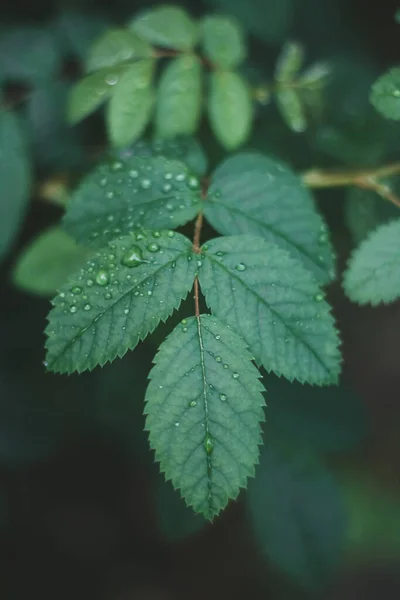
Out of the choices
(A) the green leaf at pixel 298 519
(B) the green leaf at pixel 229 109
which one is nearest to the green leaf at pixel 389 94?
(B) the green leaf at pixel 229 109

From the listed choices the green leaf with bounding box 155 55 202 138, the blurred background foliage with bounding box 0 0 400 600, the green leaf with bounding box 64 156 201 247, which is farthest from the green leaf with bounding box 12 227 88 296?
the green leaf with bounding box 155 55 202 138

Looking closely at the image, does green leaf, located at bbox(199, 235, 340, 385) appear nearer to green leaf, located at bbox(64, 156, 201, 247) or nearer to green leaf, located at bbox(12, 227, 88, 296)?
green leaf, located at bbox(64, 156, 201, 247)

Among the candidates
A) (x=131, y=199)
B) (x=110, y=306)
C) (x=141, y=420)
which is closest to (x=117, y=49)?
(x=131, y=199)

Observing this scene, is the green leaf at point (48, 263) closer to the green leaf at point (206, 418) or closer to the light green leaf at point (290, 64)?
the green leaf at point (206, 418)

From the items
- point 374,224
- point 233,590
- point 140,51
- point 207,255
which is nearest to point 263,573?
point 233,590

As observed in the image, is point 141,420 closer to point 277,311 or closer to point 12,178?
point 12,178

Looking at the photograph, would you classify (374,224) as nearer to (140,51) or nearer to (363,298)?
(363,298)
